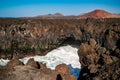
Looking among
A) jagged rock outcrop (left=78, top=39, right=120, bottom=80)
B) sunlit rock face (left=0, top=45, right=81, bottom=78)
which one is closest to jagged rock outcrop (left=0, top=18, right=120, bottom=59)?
sunlit rock face (left=0, top=45, right=81, bottom=78)

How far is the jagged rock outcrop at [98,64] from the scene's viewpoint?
1371 cm

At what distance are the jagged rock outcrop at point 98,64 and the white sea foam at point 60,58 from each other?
18621 mm

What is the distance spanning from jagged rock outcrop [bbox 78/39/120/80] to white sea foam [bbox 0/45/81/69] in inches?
733

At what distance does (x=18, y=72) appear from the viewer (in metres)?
15.4

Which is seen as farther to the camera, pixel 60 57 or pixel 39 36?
pixel 39 36

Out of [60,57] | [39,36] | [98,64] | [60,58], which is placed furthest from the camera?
[39,36]

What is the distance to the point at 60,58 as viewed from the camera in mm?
44469

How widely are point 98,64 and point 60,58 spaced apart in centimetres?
2762

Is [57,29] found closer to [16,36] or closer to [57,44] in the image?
[57,44]

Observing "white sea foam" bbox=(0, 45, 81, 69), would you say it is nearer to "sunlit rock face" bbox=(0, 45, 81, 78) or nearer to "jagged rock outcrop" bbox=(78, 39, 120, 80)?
"sunlit rock face" bbox=(0, 45, 81, 78)

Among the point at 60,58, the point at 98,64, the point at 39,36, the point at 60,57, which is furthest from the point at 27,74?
the point at 39,36

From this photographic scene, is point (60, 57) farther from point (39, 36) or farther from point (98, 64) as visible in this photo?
point (98, 64)

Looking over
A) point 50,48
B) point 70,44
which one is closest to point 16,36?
point 50,48

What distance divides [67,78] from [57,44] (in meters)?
37.2
